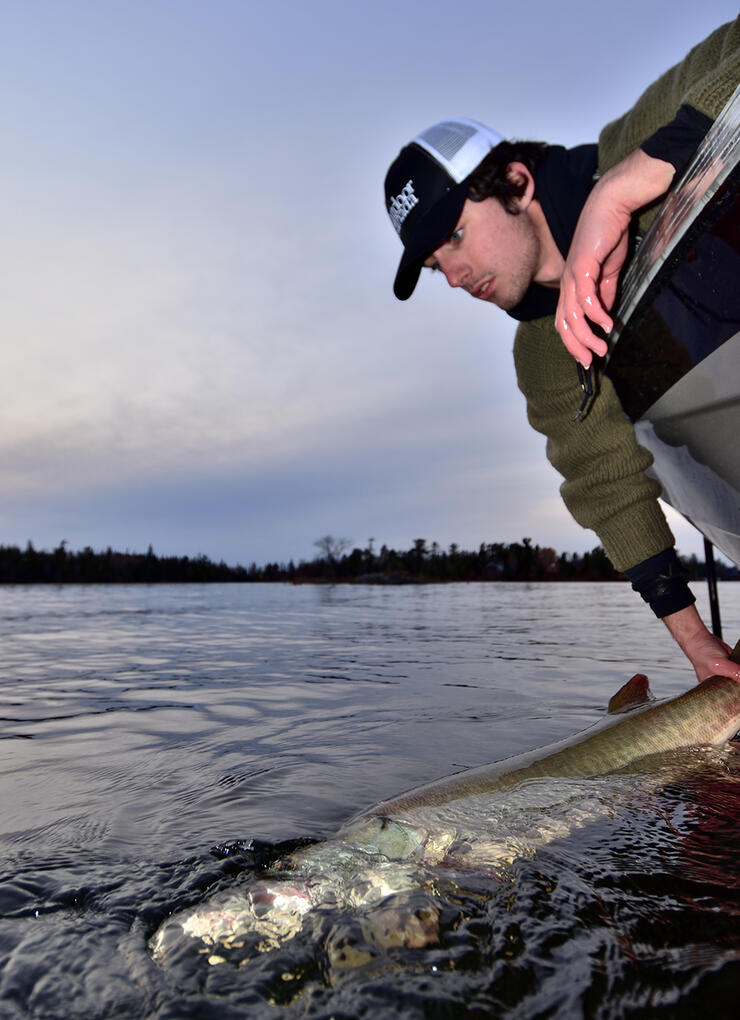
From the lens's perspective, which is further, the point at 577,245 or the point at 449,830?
the point at 577,245

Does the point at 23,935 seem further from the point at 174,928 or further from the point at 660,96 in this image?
the point at 660,96

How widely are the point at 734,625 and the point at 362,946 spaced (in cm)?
995

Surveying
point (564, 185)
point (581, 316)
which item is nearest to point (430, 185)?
point (564, 185)

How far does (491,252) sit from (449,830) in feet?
7.39

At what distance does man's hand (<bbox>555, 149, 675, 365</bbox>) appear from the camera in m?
2.00

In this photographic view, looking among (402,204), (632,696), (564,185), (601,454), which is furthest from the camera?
(601,454)

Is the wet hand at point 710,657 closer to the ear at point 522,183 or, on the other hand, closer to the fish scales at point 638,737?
the fish scales at point 638,737

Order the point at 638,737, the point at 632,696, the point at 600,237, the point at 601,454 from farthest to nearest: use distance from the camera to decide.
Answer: the point at 601,454 → the point at 632,696 → the point at 638,737 → the point at 600,237

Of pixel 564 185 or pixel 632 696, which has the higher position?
pixel 564 185

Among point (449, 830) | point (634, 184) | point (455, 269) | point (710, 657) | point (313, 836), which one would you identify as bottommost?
point (313, 836)

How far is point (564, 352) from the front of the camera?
10.3ft

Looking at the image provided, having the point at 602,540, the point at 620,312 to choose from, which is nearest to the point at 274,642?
the point at 602,540

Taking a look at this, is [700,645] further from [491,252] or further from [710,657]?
[491,252]

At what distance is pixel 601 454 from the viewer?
3.21 m
